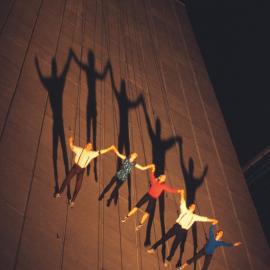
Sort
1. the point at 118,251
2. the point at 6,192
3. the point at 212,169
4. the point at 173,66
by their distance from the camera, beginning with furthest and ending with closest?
the point at 173,66
the point at 212,169
the point at 118,251
the point at 6,192

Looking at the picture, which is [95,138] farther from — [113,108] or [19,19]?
[19,19]

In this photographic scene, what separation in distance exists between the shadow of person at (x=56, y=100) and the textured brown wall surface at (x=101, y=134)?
0.09 m

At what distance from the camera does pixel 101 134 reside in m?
6.76

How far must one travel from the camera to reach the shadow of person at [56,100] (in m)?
5.64

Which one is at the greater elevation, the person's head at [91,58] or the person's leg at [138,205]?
the person's leg at [138,205]

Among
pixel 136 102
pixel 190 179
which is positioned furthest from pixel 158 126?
pixel 190 179

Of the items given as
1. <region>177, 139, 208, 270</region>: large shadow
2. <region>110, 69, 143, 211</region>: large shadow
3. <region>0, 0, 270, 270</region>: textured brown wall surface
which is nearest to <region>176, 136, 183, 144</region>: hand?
<region>177, 139, 208, 270</region>: large shadow

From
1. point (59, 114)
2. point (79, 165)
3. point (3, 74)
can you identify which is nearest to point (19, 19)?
point (3, 74)

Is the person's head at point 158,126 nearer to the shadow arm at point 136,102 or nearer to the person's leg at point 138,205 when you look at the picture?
the shadow arm at point 136,102

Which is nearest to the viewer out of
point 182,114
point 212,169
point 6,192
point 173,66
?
point 6,192

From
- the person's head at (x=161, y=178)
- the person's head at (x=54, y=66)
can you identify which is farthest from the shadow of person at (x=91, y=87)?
the person's head at (x=161, y=178)

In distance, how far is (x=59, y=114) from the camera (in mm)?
6320

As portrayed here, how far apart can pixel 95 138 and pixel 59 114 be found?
81 cm

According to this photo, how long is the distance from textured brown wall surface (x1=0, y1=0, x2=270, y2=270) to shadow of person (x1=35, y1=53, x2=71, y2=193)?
9 cm
